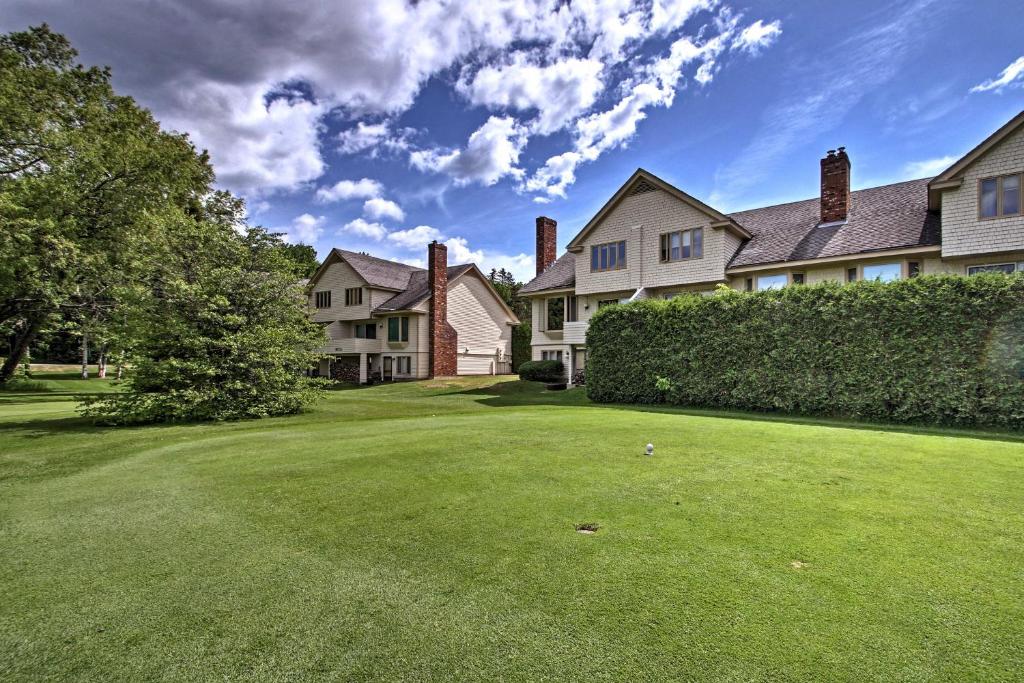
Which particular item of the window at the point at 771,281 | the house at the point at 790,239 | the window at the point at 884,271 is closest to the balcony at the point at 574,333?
the house at the point at 790,239

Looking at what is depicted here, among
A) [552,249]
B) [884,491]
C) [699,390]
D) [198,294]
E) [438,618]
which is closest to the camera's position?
[438,618]

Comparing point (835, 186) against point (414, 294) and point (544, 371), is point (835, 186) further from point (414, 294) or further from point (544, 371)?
point (414, 294)

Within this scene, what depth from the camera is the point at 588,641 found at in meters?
2.65

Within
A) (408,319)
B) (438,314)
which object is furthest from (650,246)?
(408,319)

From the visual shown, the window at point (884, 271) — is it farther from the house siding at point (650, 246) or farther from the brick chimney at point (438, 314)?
the brick chimney at point (438, 314)

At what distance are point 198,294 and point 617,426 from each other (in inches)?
A: 511

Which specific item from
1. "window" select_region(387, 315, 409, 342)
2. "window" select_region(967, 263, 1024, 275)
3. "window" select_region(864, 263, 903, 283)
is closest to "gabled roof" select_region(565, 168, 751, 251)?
"window" select_region(864, 263, 903, 283)

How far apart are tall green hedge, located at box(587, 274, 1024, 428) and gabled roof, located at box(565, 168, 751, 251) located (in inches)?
321

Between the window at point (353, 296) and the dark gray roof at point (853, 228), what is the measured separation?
27412mm

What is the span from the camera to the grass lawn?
253cm

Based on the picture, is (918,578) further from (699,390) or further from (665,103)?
(665,103)

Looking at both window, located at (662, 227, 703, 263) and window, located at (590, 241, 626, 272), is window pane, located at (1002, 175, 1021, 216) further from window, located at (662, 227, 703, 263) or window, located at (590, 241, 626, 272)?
window, located at (590, 241, 626, 272)

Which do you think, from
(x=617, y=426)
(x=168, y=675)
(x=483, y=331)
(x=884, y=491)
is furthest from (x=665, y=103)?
(x=483, y=331)

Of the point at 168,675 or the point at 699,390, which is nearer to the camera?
the point at 168,675
